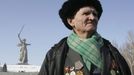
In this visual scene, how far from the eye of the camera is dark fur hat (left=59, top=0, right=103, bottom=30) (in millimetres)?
4520

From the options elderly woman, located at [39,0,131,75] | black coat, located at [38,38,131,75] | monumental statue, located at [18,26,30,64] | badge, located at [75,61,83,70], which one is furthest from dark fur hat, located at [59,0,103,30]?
monumental statue, located at [18,26,30,64]

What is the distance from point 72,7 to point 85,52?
46 cm

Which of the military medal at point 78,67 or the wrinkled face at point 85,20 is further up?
the wrinkled face at point 85,20

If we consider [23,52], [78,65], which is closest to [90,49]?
[78,65]

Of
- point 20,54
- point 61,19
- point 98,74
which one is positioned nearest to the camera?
point 98,74

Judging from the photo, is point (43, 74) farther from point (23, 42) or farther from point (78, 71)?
point (23, 42)

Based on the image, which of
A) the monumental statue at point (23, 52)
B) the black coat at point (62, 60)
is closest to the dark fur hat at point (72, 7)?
the black coat at point (62, 60)

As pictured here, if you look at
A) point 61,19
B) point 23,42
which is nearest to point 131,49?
point 23,42

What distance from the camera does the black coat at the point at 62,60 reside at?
14.3 feet

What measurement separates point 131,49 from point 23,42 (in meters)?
13.3

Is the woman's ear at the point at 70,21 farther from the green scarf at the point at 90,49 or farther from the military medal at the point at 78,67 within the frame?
the military medal at the point at 78,67

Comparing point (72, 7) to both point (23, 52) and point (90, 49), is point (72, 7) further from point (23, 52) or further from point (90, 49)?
point (23, 52)

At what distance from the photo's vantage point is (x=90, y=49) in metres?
4.34

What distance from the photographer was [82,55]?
14.4 feet
